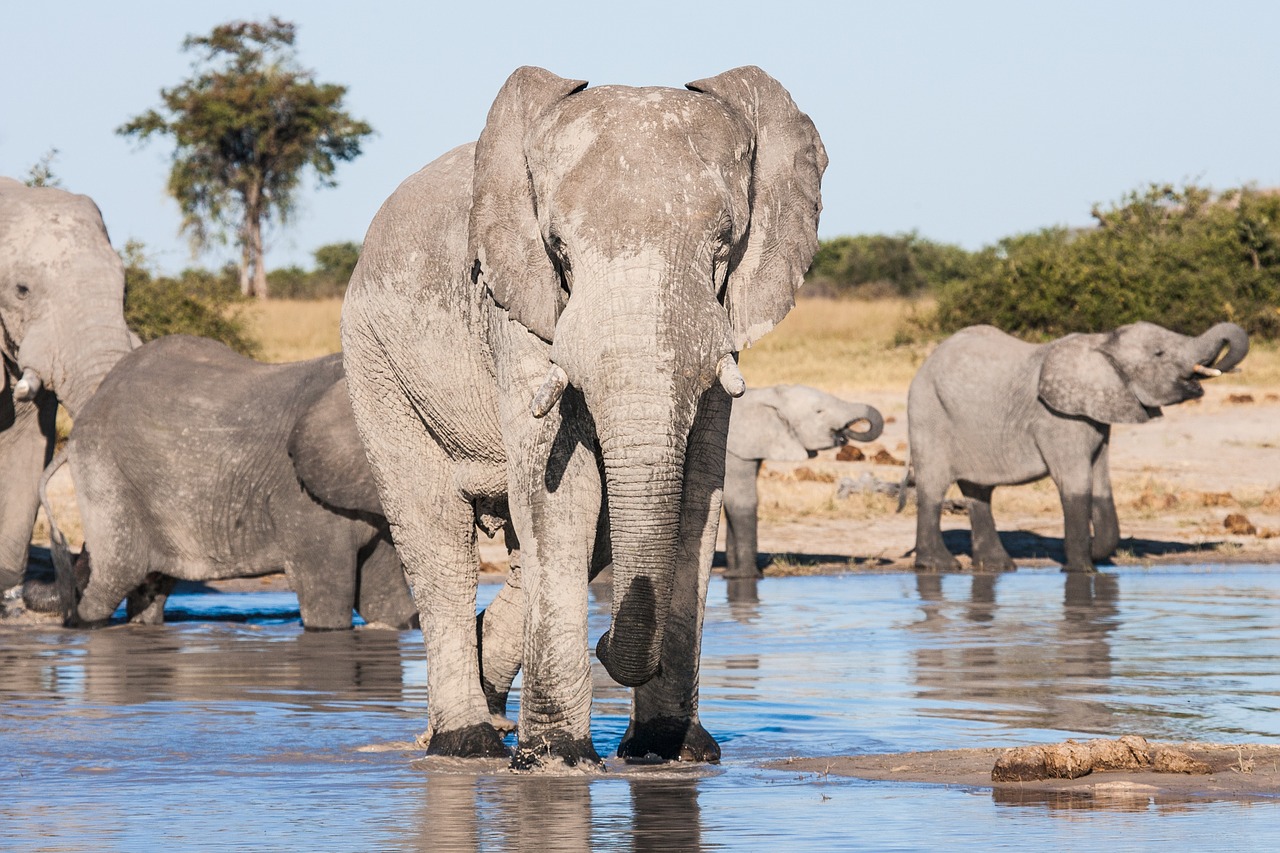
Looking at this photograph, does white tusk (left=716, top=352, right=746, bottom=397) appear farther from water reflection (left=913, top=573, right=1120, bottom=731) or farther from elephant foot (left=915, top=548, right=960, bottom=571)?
elephant foot (left=915, top=548, right=960, bottom=571)

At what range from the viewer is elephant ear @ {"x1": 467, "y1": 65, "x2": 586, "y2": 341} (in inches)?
217

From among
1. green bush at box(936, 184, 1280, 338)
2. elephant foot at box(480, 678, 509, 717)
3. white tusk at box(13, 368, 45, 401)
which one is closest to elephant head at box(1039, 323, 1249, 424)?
white tusk at box(13, 368, 45, 401)

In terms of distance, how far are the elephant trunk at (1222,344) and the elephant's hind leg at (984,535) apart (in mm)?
1626

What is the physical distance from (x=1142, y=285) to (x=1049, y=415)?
15.1 meters

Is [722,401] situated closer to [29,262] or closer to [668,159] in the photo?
[668,159]

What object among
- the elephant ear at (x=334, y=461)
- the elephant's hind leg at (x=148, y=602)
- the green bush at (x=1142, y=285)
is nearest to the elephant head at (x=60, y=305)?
the elephant's hind leg at (x=148, y=602)

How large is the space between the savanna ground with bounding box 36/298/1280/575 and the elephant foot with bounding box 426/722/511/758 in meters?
6.90

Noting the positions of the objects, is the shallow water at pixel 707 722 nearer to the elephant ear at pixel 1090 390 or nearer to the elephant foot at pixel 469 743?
the elephant foot at pixel 469 743

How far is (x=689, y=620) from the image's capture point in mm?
5883

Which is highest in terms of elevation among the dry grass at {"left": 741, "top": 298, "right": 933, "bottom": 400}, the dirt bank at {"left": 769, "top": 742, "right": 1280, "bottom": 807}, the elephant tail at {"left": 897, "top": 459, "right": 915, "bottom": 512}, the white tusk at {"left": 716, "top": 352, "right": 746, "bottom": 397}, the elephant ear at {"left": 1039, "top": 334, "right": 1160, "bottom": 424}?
the dry grass at {"left": 741, "top": 298, "right": 933, "bottom": 400}

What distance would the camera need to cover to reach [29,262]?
1038cm

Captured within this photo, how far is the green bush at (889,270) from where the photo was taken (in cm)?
4831

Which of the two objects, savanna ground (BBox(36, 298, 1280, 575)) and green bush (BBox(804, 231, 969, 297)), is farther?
green bush (BBox(804, 231, 969, 297))

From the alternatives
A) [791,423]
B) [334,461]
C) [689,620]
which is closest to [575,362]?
[689,620]
